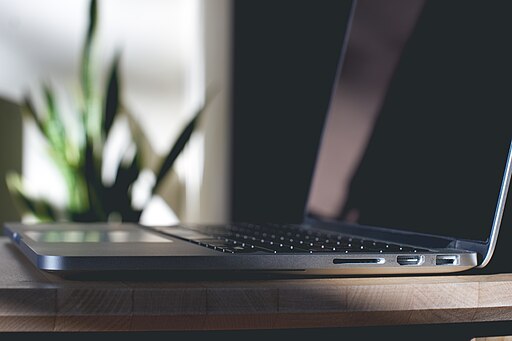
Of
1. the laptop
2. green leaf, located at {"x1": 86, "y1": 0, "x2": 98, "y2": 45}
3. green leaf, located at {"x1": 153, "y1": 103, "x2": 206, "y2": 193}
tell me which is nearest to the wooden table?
the laptop

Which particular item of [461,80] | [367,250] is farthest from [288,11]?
[367,250]

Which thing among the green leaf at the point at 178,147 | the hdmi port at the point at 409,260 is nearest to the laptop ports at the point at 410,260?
the hdmi port at the point at 409,260

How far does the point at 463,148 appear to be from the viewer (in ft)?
2.02

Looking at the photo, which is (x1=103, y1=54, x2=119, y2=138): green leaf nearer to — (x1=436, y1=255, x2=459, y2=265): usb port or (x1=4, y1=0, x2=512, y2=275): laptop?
(x1=4, y1=0, x2=512, y2=275): laptop

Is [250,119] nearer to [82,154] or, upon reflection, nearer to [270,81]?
[270,81]

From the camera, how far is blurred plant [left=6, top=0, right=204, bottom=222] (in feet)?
6.90

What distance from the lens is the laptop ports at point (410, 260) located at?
0.49 m

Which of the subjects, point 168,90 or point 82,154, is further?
point 168,90

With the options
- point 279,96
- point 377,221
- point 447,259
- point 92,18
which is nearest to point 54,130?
point 92,18

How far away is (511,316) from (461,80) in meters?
0.22

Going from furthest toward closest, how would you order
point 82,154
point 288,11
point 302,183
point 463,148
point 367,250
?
point 82,154, point 288,11, point 302,183, point 463,148, point 367,250

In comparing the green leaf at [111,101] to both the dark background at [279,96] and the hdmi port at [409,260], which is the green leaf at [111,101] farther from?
the hdmi port at [409,260]

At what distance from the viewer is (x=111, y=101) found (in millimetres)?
2139

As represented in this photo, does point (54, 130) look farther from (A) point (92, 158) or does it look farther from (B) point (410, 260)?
(B) point (410, 260)
